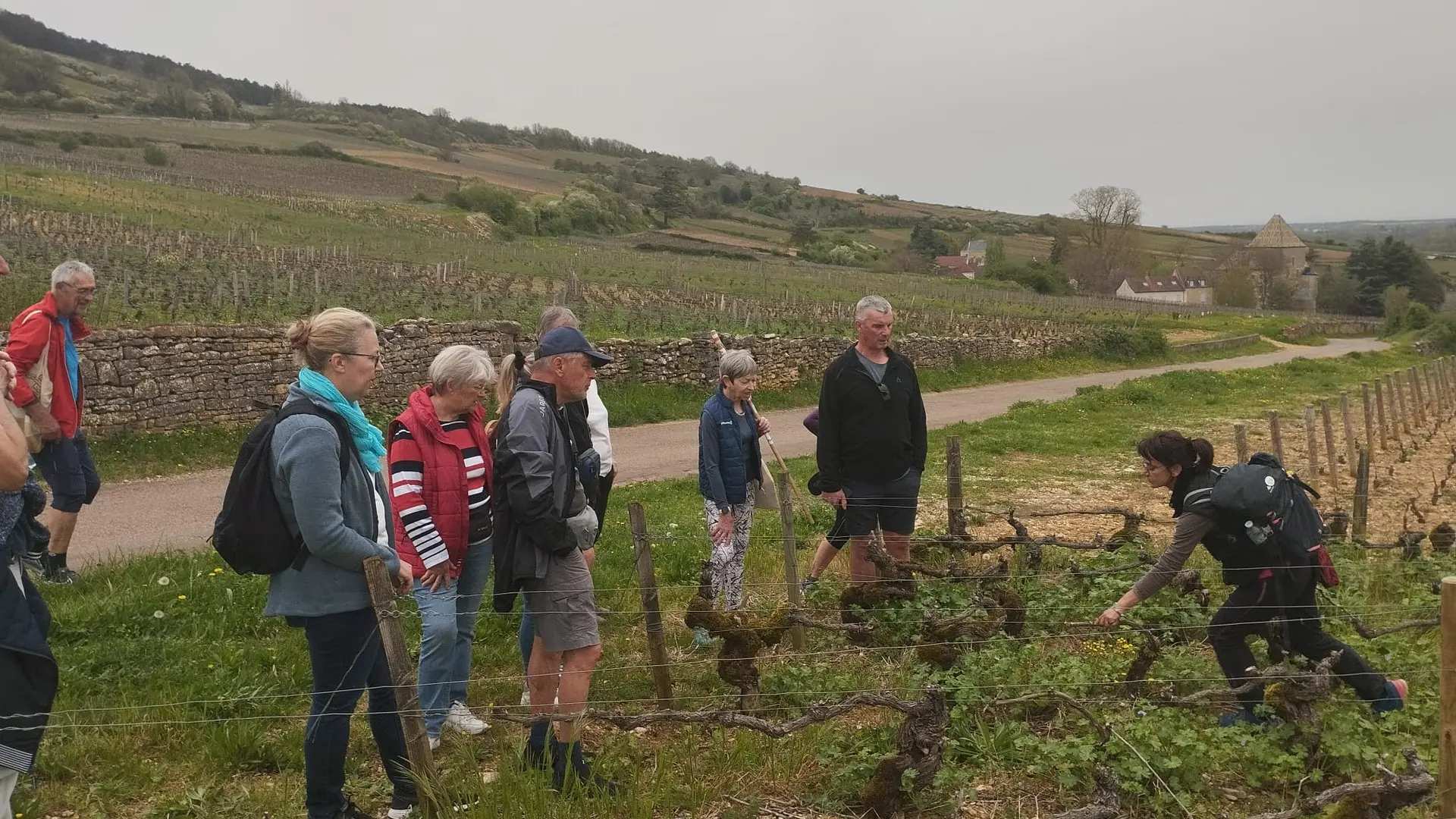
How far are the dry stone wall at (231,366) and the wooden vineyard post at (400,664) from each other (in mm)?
8677

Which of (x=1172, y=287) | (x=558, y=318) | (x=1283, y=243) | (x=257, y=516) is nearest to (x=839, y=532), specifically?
(x=558, y=318)

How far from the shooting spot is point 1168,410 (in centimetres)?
1869

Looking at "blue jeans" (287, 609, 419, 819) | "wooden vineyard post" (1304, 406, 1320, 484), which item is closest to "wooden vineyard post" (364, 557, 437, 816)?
"blue jeans" (287, 609, 419, 819)

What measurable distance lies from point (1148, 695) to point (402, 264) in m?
25.6

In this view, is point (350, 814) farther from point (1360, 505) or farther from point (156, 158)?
point (156, 158)

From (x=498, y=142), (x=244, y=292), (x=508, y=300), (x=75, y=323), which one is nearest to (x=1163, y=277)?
(x=498, y=142)

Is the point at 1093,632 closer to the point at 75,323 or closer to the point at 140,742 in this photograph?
the point at 140,742

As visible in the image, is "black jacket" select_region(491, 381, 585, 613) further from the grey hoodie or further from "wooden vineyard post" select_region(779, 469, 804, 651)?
"wooden vineyard post" select_region(779, 469, 804, 651)

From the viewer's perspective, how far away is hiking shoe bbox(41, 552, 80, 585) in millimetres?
6117

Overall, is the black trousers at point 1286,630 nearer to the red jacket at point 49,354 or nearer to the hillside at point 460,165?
the red jacket at point 49,354

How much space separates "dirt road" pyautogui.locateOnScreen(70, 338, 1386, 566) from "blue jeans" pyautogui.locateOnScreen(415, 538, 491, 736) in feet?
12.8

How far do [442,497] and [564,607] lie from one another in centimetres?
77

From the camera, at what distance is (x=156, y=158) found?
48719 mm

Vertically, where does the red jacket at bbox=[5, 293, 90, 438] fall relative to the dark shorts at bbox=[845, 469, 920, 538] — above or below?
above
